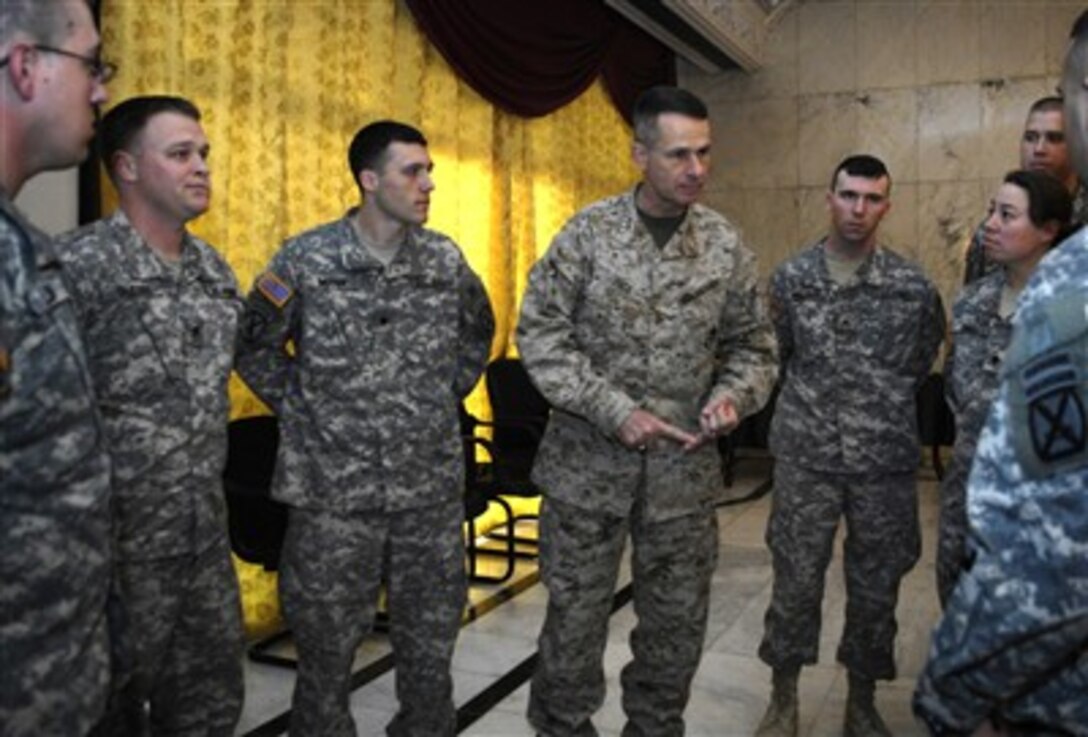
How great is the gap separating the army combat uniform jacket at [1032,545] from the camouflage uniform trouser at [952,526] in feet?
5.31

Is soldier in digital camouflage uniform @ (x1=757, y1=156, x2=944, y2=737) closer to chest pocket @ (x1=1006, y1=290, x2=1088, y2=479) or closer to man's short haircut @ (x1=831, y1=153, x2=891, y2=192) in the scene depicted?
man's short haircut @ (x1=831, y1=153, x2=891, y2=192)

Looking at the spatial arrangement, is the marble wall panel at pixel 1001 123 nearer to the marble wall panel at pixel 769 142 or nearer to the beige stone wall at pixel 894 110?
the beige stone wall at pixel 894 110

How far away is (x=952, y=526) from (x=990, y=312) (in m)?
0.57

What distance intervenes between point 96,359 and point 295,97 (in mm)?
1996

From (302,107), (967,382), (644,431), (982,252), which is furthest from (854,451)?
(302,107)

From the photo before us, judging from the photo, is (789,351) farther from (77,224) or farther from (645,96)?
(77,224)

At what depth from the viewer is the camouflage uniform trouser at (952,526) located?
99.9 inches

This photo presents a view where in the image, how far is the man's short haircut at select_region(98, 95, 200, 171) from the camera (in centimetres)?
211

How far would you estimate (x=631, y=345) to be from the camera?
7.52 feet

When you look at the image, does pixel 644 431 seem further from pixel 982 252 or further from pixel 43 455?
pixel 982 252

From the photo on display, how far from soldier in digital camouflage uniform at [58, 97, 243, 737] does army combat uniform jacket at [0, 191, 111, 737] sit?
29.4 inches

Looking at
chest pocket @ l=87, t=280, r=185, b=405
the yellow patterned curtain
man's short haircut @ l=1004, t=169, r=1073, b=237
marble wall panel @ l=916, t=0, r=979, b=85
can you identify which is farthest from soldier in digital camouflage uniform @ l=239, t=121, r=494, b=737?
marble wall panel @ l=916, t=0, r=979, b=85

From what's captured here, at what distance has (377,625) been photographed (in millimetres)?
3686

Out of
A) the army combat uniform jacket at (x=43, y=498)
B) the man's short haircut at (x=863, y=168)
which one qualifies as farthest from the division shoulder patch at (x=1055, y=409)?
the man's short haircut at (x=863, y=168)
